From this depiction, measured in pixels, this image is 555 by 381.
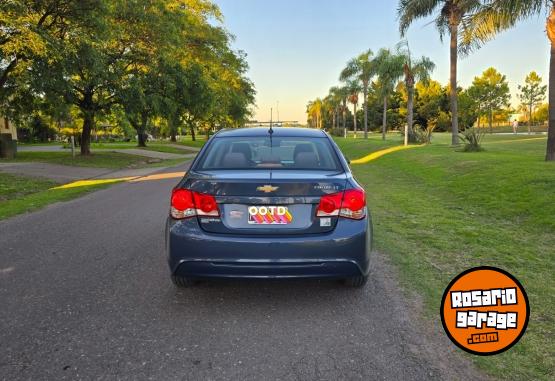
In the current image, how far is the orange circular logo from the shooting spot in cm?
268

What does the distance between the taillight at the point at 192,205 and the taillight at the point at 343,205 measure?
87 centimetres

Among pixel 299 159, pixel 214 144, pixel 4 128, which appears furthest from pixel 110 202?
pixel 4 128

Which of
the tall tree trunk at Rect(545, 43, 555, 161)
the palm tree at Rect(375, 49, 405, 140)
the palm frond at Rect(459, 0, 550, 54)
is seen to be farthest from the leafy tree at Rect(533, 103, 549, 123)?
the tall tree trunk at Rect(545, 43, 555, 161)

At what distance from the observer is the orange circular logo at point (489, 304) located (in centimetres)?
268

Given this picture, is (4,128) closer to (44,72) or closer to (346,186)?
(44,72)

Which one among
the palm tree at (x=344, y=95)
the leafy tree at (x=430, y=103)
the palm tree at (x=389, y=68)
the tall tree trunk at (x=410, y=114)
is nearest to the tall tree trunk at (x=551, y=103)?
the tall tree trunk at (x=410, y=114)

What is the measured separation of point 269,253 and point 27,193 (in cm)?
1058

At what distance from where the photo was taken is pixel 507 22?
46.1 feet

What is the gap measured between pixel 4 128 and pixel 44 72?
37.6 meters

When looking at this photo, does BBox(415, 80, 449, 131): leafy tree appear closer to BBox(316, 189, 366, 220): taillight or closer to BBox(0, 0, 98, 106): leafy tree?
BBox(0, 0, 98, 106): leafy tree

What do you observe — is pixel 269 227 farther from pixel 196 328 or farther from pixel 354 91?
pixel 354 91

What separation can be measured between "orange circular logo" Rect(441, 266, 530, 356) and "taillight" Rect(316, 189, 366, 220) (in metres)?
0.98

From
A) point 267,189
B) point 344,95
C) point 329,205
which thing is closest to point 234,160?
point 267,189

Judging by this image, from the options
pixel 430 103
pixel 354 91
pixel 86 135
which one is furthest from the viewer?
pixel 430 103
